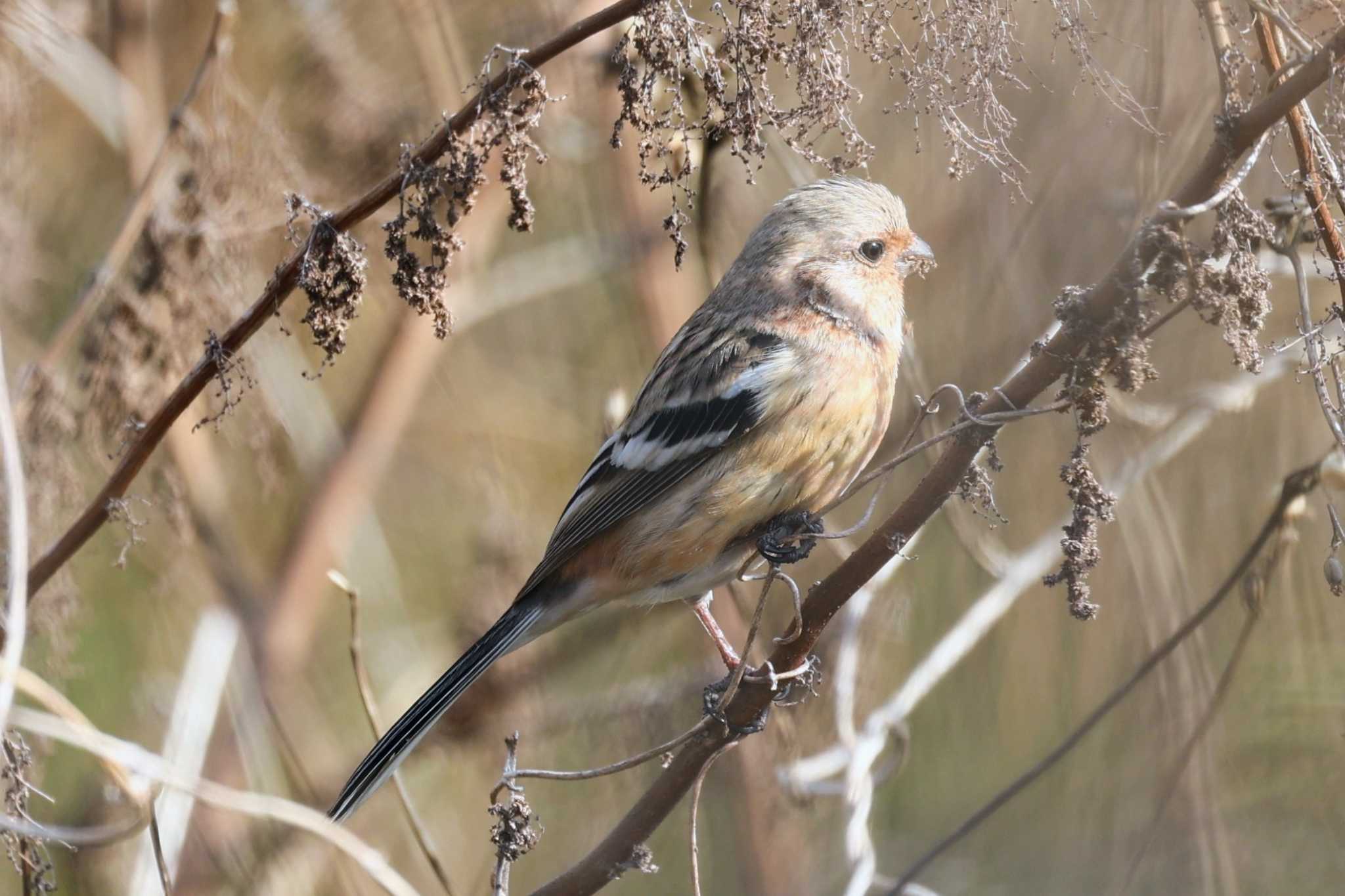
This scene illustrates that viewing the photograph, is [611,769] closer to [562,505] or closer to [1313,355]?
[1313,355]

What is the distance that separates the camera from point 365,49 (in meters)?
5.69

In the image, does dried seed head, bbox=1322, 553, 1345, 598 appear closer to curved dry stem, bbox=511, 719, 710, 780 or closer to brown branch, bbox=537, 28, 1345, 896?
brown branch, bbox=537, 28, 1345, 896

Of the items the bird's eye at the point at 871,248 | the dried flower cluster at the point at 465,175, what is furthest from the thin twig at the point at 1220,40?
the bird's eye at the point at 871,248

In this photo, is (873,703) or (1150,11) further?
(873,703)

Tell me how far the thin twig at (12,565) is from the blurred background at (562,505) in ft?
5.08

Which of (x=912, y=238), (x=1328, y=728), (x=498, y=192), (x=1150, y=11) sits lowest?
(x=1328, y=728)

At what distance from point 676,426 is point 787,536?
62 cm

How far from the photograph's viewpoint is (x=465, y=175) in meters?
2.49

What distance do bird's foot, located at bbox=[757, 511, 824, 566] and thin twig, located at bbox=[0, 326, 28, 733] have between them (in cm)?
200

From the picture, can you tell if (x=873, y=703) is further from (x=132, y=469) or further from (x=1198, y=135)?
(x=132, y=469)

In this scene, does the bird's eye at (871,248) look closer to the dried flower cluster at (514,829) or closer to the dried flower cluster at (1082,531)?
the dried flower cluster at (1082,531)

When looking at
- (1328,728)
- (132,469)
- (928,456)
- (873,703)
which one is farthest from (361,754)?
(1328,728)

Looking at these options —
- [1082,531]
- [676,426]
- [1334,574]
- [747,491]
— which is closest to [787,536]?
[747,491]

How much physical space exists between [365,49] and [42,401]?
257 centimetres
